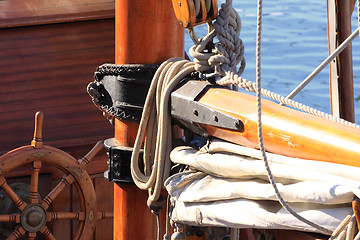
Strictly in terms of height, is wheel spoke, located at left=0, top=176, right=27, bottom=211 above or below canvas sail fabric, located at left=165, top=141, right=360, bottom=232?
below

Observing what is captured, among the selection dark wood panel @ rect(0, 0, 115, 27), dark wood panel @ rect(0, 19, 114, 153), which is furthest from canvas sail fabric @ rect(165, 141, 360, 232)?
dark wood panel @ rect(0, 0, 115, 27)

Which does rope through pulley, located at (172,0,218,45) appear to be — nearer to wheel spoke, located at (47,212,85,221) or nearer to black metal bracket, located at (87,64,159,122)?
black metal bracket, located at (87,64,159,122)

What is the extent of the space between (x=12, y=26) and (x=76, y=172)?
784 millimetres

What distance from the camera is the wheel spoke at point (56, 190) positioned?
9.59 ft

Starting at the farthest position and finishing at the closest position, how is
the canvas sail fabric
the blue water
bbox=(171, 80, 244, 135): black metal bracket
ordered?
the blue water → bbox=(171, 80, 244, 135): black metal bracket → the canvas sail fabric

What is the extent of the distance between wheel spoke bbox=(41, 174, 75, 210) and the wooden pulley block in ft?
4.27

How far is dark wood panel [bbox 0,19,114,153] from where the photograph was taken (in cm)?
320

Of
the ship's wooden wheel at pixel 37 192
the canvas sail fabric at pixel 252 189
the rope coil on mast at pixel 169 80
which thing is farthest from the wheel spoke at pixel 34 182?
the canvas sail fabric at pixel 252 189

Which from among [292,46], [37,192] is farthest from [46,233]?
[292,46]

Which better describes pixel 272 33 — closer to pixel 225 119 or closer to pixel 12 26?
pixel 12 26

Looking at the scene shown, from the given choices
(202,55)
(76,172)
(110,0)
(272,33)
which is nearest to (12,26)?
(110,0)

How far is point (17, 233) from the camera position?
284 centimetres

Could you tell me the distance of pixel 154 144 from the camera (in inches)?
79.1

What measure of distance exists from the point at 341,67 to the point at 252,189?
1.84 m
